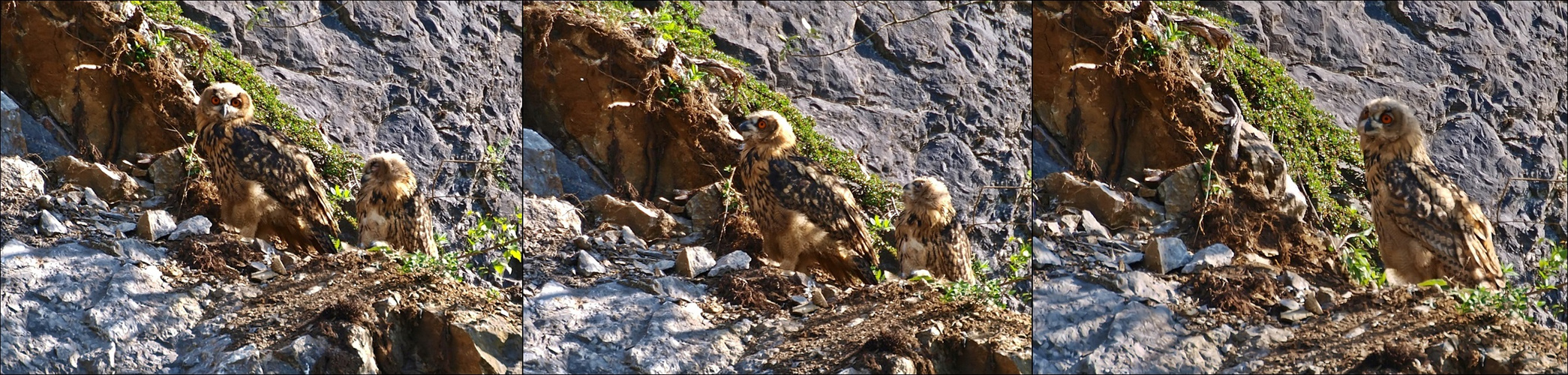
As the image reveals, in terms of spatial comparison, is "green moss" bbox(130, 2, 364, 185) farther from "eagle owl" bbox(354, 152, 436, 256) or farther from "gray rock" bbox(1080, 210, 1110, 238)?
"gray rock" bbox(1080, 210, 1110, 238)

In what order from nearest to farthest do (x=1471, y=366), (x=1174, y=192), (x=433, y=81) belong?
1. (x=1471, y=366)
2. (x=1174, y=192)
3. (x=433, y=81)

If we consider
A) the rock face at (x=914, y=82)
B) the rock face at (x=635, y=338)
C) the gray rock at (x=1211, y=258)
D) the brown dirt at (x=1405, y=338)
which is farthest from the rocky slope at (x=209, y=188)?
the brown dirt at (x=1405, y=338)

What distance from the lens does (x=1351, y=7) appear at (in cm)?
326

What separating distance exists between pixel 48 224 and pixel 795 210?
2.13m

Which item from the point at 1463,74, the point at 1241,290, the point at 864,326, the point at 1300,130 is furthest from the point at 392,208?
the point at 1463,74

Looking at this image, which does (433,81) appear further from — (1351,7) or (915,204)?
(1351,7)

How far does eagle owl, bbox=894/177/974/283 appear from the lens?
3.22m

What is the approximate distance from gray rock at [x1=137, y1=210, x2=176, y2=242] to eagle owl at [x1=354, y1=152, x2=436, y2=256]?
0.52 meters

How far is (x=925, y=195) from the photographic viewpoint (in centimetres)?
325

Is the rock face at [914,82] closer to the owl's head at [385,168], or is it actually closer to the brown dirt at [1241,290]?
the brown dirt at [1241,290]

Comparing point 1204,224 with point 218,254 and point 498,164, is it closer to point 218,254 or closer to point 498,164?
point 498,164

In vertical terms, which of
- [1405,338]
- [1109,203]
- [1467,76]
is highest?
[1467,76]

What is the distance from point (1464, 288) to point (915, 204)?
1.50 meters

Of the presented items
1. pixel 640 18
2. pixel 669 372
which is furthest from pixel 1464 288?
pixel 640 18
